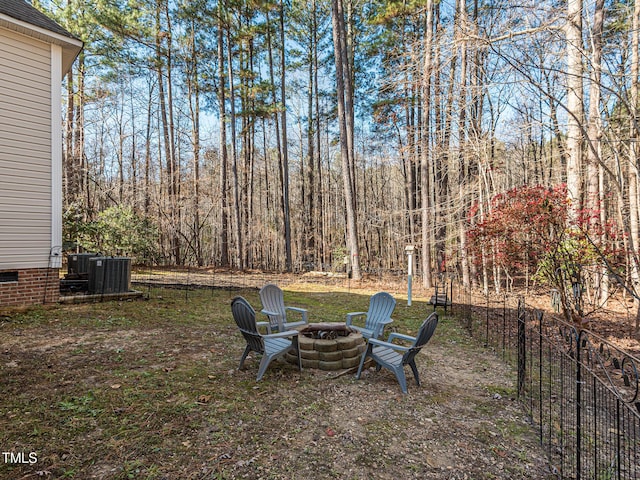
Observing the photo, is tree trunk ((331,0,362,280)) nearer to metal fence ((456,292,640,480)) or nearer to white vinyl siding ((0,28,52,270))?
metal fence ((456,292,640,480))

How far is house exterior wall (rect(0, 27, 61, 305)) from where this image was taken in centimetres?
630

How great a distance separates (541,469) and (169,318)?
6.06m

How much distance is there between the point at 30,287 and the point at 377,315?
Result: 6794 millimetres

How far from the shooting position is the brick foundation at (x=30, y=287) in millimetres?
6234

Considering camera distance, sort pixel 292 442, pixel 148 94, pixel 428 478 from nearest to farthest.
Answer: pixel 428 478 < pixel 292 442 < pixel 148 94

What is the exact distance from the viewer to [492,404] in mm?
3396

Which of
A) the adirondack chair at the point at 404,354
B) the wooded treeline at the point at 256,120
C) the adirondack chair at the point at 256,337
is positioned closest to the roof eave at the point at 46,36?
the wooded treeline at the point at 256,120

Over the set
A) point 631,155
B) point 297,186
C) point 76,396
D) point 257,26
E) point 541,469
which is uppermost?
point 257,26

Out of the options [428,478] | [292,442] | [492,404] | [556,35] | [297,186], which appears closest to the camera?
[428,478]

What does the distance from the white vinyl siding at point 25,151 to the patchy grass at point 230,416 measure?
223 cm

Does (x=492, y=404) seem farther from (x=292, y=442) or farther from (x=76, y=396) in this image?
(x=76, y=396)

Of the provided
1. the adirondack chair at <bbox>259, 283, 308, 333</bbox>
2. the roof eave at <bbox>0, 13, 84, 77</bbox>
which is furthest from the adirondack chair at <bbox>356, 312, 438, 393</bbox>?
the roof eave at <bbox>0, 13, 84, 77</bbox>

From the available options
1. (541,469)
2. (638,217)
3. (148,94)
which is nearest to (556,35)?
(638,217)

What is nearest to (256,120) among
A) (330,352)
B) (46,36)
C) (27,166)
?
(46,36)
